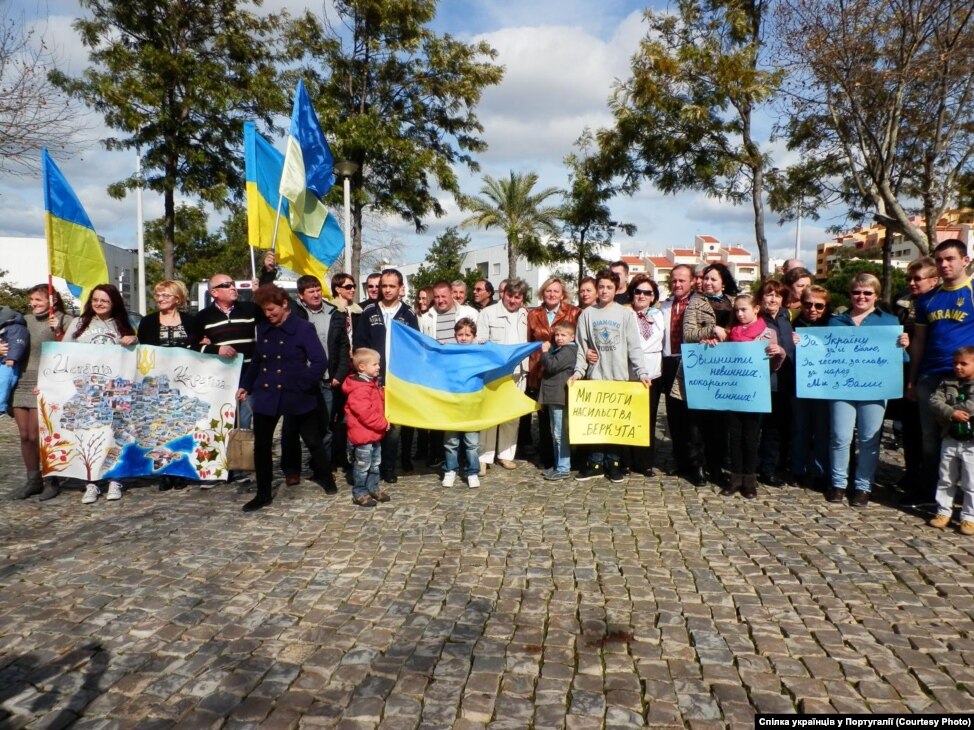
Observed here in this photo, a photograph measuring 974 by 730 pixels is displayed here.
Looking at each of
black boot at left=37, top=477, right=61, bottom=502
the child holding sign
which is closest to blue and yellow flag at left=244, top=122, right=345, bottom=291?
black boot at left=37, top=477, right=61, bottom=502

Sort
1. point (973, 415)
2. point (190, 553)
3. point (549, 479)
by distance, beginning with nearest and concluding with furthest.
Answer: point (190, 553) → point (973, 415) → point (549, 479)

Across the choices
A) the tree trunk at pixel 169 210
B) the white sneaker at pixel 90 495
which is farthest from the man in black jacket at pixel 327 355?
the tree trunk at pixel 169 210

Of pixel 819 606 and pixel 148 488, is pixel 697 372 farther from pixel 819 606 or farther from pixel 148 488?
pixel 148 488

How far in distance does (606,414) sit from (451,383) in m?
1.58

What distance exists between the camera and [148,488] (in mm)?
6477

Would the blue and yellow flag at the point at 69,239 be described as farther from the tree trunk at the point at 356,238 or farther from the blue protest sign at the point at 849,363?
the tree trunk at the point at 356,238

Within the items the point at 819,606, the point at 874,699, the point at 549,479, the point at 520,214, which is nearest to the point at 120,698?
the point at 874,699

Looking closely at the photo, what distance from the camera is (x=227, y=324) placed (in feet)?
20.9

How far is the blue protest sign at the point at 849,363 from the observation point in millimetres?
5676

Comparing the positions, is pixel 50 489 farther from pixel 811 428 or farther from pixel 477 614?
pixel 811 428

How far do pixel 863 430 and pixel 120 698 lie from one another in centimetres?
577

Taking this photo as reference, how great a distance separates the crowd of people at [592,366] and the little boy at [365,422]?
13 mm

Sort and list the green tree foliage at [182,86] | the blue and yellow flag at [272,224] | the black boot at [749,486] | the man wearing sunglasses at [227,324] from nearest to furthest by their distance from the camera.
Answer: the black boot at [749,486], the man wearing sunglasses at [227,324], the blue and yellow flag at [272,224], the green tree foliage at [182,86]

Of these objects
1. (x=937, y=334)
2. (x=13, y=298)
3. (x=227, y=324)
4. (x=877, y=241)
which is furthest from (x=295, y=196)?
(x=877, y=241)
